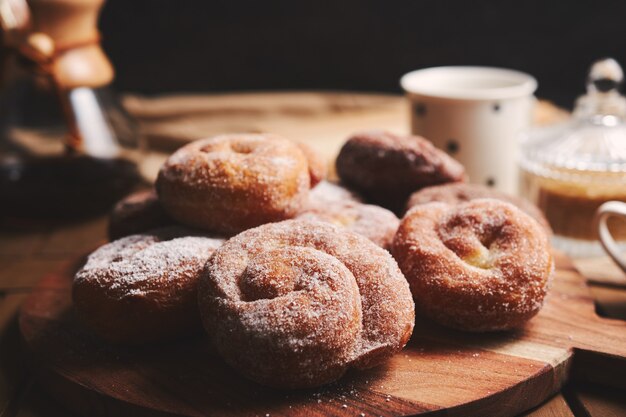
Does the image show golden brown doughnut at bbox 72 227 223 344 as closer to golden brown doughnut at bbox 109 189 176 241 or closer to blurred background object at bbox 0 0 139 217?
golden brown doughnut at bbox 109 189 176 241

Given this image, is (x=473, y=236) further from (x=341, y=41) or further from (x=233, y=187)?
(x=341, y=41)

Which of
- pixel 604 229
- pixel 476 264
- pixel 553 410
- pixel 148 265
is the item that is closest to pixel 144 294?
pixel 148 265

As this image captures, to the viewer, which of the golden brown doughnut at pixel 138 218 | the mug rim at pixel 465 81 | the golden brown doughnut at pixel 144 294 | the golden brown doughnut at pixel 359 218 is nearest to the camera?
the golden brown doughnut at pixel 144 294

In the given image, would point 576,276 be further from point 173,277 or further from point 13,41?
point 13,41

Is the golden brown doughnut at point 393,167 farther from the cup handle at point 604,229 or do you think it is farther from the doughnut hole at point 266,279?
the doughnut hole at point 266,279

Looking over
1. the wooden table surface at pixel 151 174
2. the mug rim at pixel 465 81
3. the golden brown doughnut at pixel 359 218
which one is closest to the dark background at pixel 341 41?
the wooden table surface at pixel 151 174

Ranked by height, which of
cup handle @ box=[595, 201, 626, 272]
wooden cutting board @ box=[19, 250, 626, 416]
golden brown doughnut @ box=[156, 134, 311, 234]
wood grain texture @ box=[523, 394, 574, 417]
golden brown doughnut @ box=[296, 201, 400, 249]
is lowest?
wood grain texture @ box=[523, 394, 574, 417]

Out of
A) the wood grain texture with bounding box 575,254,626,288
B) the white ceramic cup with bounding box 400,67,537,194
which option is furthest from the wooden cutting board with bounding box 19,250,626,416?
the white ceramic cup with bounding box 400,67,537,194
